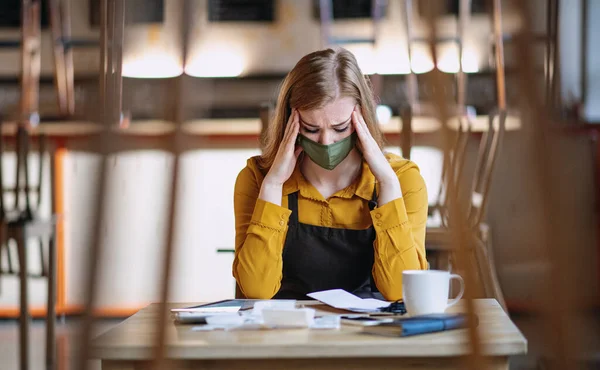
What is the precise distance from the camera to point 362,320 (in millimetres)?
1119

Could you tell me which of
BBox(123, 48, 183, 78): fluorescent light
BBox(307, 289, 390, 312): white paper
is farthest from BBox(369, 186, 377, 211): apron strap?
BBox(123, 48, 183, 78): fluorescent light

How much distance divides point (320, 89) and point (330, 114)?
57mm

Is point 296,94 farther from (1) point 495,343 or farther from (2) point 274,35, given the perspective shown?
(2) point 274,35

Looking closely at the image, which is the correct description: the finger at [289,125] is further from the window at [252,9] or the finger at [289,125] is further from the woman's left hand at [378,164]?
the window at [252,9]

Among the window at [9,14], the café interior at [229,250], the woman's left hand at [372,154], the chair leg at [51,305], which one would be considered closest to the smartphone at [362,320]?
the café interior at [229,250]

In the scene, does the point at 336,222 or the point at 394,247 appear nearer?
the point at 394,247

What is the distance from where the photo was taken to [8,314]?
4211 millimetres

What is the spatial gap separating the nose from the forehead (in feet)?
0.06

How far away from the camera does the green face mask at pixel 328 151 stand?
166cm

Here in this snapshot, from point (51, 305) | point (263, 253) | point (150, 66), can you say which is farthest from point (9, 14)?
point (150, 66)

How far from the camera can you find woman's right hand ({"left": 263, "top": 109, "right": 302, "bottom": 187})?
1684mm

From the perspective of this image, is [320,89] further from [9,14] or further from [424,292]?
[9,14]

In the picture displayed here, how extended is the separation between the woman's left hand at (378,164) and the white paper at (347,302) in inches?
13.3

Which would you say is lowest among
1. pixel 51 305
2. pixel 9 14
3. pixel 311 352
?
pixel 51 305
